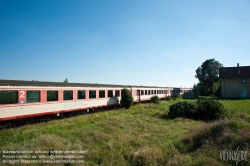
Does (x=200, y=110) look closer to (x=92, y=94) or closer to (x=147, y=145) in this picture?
(x=147, y=145)

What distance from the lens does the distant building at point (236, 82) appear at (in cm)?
3973

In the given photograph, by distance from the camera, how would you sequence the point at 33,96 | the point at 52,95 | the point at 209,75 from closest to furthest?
the point at 33,96 < the point at 52,95 < the point at 209,75

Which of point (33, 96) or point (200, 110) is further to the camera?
point (200, 110)

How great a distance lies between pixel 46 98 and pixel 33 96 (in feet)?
3.46

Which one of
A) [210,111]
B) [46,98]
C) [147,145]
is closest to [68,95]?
[46,98]

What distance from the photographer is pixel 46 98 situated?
1279 centimetres

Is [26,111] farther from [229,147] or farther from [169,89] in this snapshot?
[169,89]

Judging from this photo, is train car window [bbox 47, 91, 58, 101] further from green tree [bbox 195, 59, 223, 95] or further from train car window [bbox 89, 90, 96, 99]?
green tree [bbox 195, 59, 223, 95]

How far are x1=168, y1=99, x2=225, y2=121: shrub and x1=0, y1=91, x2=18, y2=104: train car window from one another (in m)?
12.4

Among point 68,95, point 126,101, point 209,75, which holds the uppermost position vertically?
point 209,75

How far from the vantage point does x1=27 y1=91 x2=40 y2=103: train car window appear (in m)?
11.6

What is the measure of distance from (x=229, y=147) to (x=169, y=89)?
39117mm

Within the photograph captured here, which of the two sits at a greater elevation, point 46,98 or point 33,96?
point 33,96

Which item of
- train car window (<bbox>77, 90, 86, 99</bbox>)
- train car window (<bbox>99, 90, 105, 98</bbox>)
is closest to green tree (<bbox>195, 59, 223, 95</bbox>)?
train car window (<bbox>99, 90, 105, 98</bbox>)
